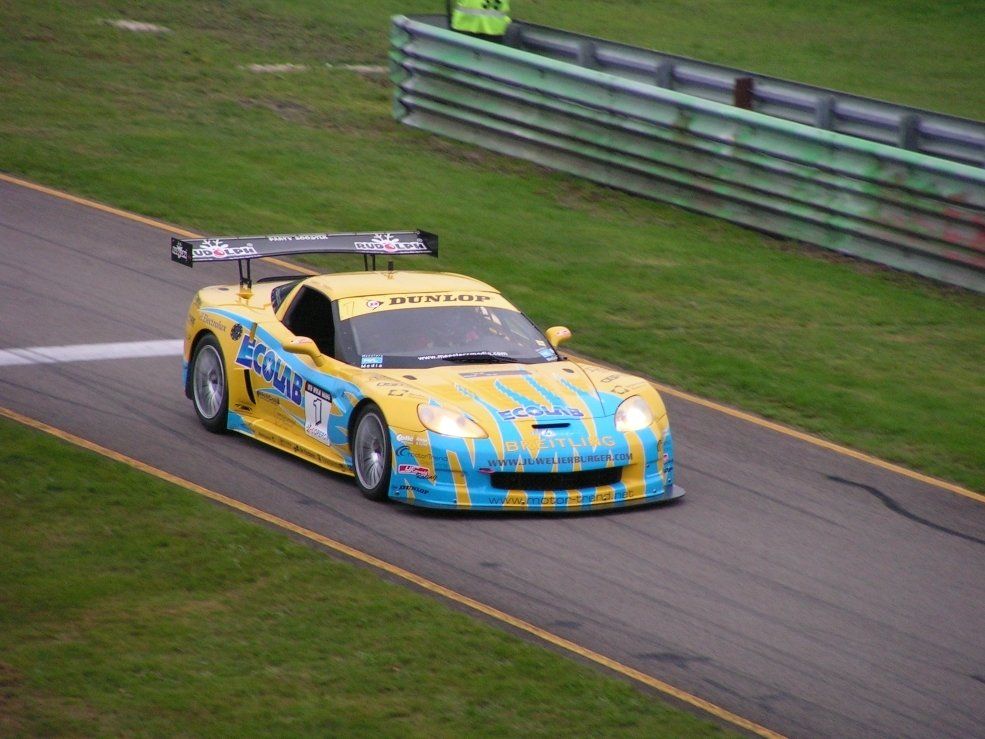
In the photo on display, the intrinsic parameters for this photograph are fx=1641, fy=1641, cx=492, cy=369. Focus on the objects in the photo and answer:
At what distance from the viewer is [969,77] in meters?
28.0

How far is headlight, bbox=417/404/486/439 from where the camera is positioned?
9.97 m

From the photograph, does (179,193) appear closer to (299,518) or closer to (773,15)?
(299,518)

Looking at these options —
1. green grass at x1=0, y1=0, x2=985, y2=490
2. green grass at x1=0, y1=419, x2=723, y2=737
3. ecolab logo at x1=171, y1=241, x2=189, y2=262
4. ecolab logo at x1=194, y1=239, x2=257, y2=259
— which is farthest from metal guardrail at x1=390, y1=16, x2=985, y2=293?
green grass at x1=0, y1=419, x2=723, y2=737

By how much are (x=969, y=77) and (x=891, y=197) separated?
471 inches

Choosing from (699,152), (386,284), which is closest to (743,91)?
(699,152)

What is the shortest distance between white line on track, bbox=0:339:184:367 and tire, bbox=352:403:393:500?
3.77 metres

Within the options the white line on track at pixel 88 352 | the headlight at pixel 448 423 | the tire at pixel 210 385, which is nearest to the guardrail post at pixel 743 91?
the white line on track at pixel 88 352

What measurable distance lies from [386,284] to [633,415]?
7.25 feet

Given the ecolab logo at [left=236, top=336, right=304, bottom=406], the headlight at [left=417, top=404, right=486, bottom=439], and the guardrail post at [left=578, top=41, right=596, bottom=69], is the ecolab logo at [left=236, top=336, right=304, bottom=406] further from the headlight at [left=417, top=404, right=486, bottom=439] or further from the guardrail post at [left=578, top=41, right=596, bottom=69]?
the guardrail post at [left=578, top=41, right=596, bottom=69]

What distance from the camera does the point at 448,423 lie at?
10.0m

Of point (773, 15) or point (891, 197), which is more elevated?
point (773, 15)

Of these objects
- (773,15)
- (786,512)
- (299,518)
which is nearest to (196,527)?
(299,518)

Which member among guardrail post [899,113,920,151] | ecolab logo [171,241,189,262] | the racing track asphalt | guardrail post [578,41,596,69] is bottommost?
the racing track asphalt

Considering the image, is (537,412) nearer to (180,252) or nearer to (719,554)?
(719,554)
